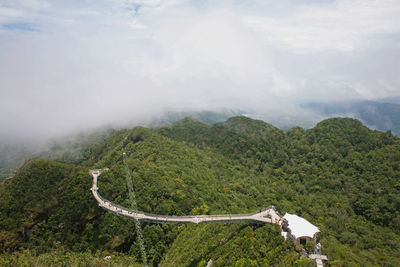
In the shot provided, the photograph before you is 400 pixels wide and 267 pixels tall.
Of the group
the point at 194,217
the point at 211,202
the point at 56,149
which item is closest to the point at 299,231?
the point at 194,217

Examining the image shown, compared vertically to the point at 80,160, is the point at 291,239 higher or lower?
higher

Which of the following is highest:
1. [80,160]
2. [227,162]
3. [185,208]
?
[185,208]

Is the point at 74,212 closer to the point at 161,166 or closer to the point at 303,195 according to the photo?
the point at 161,166

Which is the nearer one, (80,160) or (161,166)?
(161,166)

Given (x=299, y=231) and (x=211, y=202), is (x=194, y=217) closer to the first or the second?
(x=211, y=202)

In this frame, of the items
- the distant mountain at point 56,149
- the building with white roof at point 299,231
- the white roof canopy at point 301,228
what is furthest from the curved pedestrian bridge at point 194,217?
the distant mountain at point 56,149

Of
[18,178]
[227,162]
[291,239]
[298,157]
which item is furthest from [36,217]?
[298,157]

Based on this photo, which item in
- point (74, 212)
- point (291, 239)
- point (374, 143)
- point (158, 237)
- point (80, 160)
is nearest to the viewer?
point (291, 239)
